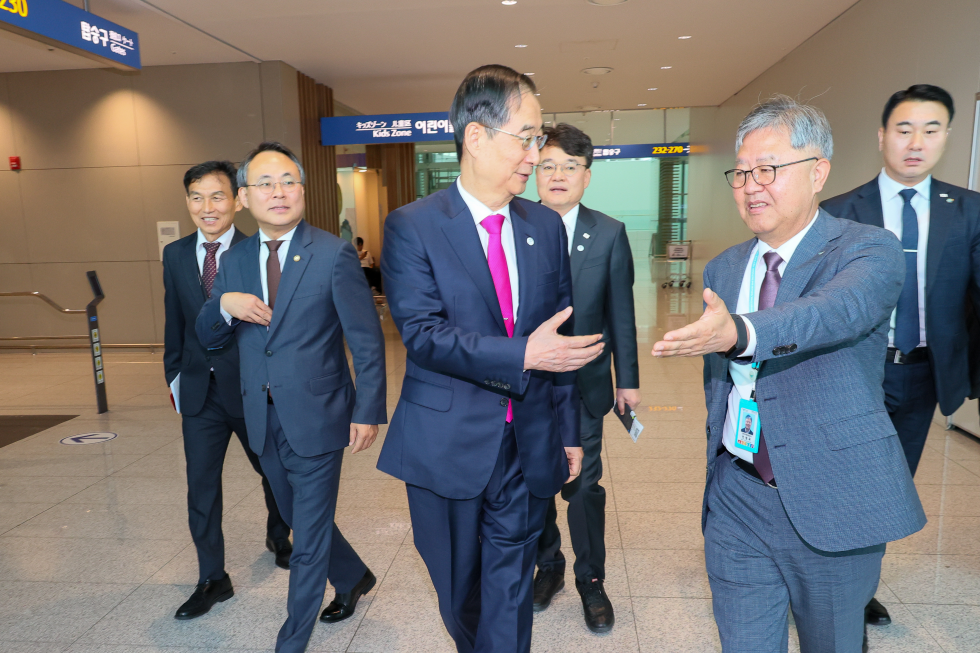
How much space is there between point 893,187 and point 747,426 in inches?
59.4

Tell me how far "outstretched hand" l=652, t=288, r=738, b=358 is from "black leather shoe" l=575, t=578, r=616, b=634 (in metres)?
1.71

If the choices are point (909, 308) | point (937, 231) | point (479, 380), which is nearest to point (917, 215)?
point (937, 231)

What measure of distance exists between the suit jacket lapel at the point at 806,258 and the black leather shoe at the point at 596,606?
5.40 ft

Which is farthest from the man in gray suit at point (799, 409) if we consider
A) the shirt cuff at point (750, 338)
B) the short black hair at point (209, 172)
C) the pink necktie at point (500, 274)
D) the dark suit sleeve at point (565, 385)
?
the short black hair at point (209, 172)

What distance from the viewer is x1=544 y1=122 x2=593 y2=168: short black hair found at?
283cm

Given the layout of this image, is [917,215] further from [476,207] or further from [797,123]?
[476,207]

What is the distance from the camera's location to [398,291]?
73.7 inches

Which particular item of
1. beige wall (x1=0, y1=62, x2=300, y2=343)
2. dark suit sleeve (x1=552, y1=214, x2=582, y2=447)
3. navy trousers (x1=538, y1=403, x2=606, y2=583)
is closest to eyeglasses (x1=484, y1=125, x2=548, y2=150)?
dark suit sleeve (x1=552, y1=214, x2=582, y2=447)

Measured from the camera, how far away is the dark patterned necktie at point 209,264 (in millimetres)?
3033

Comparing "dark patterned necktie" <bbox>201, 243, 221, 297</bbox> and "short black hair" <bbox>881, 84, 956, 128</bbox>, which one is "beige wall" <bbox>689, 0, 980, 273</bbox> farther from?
"dark patterned necktie" <bbox>201, 243, 221, 297</bbox>

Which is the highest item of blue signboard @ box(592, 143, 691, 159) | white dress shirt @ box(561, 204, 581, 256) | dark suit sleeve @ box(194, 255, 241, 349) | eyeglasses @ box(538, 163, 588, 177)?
blue signboard @ box(592, 143, 691, 159)

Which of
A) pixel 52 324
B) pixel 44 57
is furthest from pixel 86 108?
pixel 52 324

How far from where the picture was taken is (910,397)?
258 cm

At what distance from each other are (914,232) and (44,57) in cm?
959
